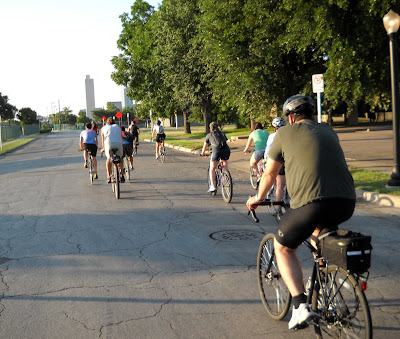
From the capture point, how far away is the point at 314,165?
10.8 feet

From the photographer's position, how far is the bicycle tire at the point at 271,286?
4.05m

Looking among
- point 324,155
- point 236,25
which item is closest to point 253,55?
point 236,25

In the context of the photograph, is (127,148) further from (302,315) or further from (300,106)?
(302,315)

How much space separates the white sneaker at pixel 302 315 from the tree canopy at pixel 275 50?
11.1 metres

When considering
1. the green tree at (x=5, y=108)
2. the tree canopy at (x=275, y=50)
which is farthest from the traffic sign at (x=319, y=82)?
the green tree at (x=5, y=108)

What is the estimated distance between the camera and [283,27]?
17891 mm

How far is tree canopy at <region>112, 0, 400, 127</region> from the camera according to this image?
14.2 meters

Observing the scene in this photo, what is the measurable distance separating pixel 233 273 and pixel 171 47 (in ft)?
90.9

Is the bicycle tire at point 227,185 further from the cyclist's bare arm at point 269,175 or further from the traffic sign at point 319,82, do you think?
the cyclist's bare arm at point 269,175

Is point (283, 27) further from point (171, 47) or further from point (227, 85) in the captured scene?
point (171, 47)

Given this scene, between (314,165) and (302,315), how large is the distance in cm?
108

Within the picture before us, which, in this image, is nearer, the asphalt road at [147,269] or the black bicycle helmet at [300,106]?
the black bicycle helmet at [300,106]

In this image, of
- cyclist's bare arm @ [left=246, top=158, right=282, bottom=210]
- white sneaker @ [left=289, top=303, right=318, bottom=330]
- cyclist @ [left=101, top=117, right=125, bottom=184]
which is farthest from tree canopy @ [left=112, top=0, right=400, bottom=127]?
white sneaker @ [left=289, top=303, right=318, bottom=330]

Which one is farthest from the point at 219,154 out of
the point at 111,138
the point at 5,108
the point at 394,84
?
the point at 5,108
